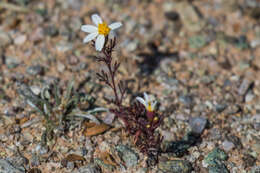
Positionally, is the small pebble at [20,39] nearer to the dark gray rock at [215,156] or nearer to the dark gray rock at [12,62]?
the dark gray rock at [12,62]

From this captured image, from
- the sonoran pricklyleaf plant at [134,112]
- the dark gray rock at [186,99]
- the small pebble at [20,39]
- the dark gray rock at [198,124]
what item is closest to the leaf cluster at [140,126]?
the sonoran pricklyleaf plant at [134,112]

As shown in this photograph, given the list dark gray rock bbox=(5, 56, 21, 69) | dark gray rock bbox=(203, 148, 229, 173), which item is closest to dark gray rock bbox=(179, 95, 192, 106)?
dark gray rock bbox=(203, 148, 229, 173)

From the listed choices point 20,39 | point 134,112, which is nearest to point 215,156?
point 134,112

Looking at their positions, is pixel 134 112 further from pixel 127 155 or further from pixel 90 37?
pixel 90 37

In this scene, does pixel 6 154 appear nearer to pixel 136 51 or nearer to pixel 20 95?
pixel 20 95

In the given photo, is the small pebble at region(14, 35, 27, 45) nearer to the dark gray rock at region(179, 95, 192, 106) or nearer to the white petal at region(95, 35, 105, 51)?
the white petal at region(95, 35, 105, 51)

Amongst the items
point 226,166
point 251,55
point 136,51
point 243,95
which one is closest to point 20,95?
point 136,51
